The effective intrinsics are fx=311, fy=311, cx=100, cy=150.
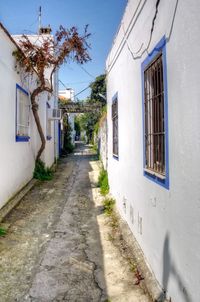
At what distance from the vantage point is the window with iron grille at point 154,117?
3535 millimetres

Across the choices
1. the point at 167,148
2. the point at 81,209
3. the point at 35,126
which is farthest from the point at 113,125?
the point at 167,148

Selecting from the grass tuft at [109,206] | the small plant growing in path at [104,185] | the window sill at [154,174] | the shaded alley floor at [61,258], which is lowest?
the shaded alley floor at [61,258]

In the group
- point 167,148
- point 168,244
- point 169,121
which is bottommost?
point 168,244

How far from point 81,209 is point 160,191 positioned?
14.6 feet

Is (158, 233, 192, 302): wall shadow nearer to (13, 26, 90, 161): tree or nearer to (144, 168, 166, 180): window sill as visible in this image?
(144, 168, 166, 180): window sill

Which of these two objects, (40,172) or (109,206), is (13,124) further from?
(40,172)

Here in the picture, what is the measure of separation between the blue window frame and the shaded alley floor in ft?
6.38

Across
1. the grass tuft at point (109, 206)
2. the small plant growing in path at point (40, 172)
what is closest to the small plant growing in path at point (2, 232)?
the grass tuft at point (109, 206)

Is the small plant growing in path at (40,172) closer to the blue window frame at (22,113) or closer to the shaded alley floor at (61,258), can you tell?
the blue window frame at (22,113)

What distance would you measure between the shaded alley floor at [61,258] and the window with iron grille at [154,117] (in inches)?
60.4

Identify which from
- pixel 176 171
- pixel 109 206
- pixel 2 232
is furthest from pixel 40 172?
pixel 176 171

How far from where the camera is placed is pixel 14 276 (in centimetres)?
411

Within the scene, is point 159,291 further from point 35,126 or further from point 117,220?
point 35,126

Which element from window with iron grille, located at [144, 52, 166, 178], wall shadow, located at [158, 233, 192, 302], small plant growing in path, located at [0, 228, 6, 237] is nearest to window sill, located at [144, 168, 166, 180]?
window with iron grille, located at [144, 52, 166, 178]
